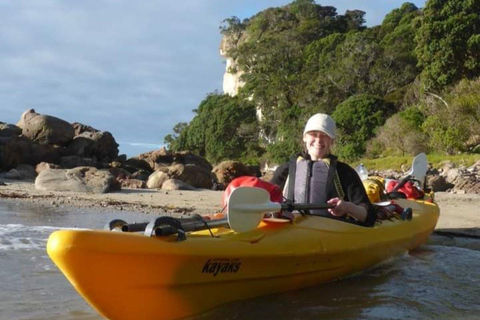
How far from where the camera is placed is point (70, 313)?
11.0ft

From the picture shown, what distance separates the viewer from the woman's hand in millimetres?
4141

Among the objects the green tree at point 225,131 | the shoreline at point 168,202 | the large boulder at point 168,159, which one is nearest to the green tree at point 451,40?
the large boulder at point 168,159

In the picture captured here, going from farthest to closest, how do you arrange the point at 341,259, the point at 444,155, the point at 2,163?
1. the point at 444,155
2. the point at 2,163
3. the point at 341,259

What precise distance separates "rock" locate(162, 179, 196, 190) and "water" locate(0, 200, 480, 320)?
22.9 feet

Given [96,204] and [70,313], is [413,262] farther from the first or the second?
[96,204]

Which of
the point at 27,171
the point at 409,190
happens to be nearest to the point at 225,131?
the point at 27,171

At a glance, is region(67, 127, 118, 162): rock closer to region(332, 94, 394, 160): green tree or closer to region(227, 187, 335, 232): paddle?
region(332, 94, 394, 160): green tree

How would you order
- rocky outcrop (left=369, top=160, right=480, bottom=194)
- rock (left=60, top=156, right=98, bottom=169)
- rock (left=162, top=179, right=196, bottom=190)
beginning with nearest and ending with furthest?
rocky outcrop (left=369, top=160, right=480, bottom=194) → rock (left=162, top=179, right=196, bottom=190) → rock (left=60, top=156, right=98, bottom=169)

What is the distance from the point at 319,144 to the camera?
4.44 meters

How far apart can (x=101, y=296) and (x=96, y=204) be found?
22.5ft

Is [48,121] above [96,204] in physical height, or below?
above

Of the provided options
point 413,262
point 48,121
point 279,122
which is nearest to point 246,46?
point 279,122

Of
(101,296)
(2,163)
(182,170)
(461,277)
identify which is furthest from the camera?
(2,163)

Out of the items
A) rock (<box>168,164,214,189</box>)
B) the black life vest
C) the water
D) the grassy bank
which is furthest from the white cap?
the grassy bank
